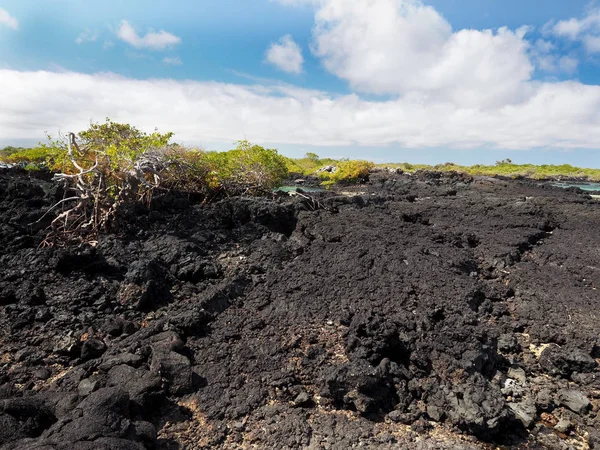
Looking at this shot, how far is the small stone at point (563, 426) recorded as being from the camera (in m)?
4.12

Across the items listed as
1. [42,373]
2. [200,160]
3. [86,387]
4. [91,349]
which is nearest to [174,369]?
Answer: [86,387]

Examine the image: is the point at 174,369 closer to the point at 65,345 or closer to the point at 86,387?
the point at 86,387

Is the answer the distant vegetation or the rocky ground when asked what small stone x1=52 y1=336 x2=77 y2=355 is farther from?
the distant vegetation

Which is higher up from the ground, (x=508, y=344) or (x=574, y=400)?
(x=508, y=344)

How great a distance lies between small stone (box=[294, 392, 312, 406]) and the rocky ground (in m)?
0.01

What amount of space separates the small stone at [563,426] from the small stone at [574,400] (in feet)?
0.92

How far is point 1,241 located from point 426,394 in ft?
27.8

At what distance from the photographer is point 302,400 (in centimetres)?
428

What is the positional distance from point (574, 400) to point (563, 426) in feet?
1.60

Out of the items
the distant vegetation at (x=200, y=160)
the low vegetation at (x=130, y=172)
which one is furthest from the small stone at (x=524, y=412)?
the distant vegetation at (x=200, y=160)

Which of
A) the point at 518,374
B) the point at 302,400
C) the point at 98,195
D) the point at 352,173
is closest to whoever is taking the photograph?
the point at 302,400

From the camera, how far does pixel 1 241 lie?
309 inches

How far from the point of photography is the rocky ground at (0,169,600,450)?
12.8 feet

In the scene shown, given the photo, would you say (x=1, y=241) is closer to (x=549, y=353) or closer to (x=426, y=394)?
(x=426, y=394)
